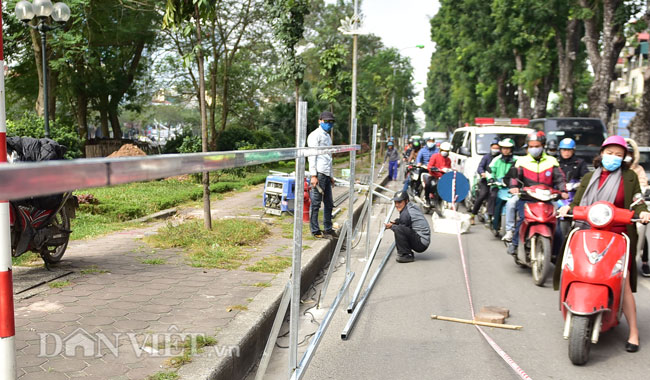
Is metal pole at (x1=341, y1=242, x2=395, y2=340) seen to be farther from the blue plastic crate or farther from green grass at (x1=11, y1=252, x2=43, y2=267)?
green grass at (x1=11, y1=252, x2=43, y2=267)

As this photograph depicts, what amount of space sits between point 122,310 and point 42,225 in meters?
1.45

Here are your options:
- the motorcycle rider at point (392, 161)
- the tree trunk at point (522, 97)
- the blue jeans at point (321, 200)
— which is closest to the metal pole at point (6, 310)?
the blue jeans at point (321, 200)

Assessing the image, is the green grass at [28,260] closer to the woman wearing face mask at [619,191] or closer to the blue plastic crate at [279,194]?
the blue plastic crate at [279,194]

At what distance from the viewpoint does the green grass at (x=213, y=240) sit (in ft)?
22.2

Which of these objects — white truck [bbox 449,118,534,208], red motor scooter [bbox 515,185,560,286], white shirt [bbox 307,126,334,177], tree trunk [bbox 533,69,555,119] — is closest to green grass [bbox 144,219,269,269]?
white shirt [bbox 307,126,334,177]

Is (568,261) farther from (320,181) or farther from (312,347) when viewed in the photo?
(320,181)

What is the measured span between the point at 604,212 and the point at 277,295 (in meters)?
2.70

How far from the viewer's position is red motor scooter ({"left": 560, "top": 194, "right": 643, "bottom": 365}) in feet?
Result: 14.4

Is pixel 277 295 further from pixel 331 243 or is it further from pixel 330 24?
pixel 330 24

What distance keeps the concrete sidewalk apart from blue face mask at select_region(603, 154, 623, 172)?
9.83ft

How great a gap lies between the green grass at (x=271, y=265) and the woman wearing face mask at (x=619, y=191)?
9.11ft

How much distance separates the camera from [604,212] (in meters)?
4.62

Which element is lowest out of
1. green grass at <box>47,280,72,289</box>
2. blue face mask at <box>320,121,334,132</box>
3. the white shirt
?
green grass at <box>47,280,72,289</box>

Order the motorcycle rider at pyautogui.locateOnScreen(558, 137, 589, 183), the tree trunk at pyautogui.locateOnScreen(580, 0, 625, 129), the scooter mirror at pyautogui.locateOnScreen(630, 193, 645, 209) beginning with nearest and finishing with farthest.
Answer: the scooter mirror at pyautogui.locateOnScreen(630, 193, 645, 209)
the motorcycle rider at pyautogui.locateOnScreen(558, 137, 589, 183)
the tree trunk at pyautogui.locateOnScreen(580, 0, 625, 129)
